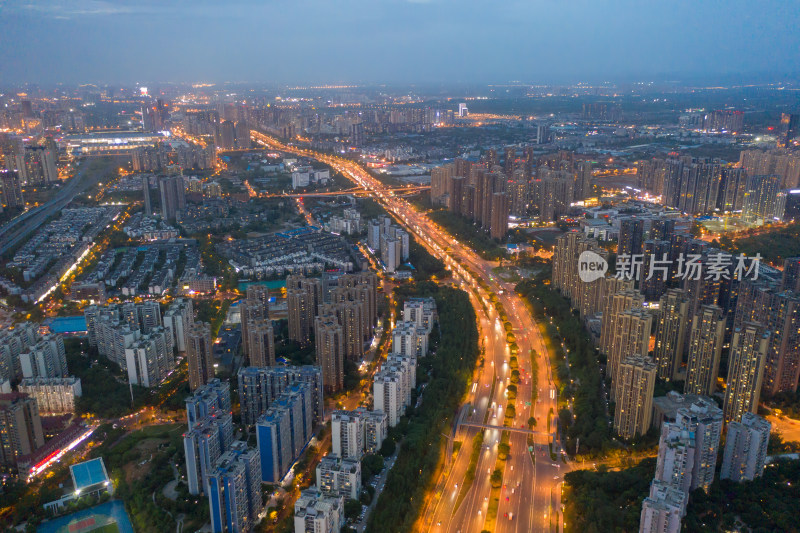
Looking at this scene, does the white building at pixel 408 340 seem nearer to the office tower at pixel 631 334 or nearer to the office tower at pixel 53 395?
the office tower at pixel 631 334

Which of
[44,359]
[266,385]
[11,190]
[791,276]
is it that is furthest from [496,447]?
[11,190]

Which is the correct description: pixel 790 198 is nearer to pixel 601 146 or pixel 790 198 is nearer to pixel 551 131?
pixel 601 146

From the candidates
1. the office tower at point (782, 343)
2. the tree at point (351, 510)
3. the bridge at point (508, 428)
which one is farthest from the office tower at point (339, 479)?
the office tower at point (782, 343)

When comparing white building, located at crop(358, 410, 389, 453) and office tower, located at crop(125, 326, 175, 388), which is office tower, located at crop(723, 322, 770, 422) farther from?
office tower, located at crop(125, 326, 175, 388)

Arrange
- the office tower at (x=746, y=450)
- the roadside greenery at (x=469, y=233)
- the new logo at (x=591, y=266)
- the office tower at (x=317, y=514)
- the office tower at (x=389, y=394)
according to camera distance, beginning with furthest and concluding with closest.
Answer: the roadside greenery at (x=469, y=233), the new logo at (x=591, y=266), the office tower at (x=389, y=394), the office tower at (x=746, y=450), the office tower at (x=317, y=514)

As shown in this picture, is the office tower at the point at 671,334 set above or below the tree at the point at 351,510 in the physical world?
above

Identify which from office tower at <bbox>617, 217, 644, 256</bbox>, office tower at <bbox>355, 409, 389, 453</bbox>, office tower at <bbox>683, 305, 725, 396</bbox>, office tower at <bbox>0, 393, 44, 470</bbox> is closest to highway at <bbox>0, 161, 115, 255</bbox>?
office tower at <bbox>0, 393, 44, 470</bbox>
